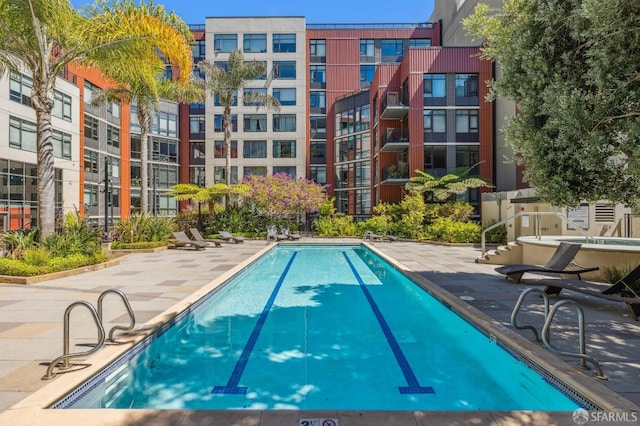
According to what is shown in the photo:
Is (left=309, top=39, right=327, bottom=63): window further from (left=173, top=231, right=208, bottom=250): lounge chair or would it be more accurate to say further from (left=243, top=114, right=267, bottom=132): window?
(left=173, top=231, right=208, bottom=250): lounge chair

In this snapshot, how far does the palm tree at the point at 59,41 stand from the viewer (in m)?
11.6

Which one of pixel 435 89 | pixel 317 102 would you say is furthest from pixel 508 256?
pixel 317 102

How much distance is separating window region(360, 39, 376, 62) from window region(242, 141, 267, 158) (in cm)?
1422

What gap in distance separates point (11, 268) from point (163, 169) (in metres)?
32.5

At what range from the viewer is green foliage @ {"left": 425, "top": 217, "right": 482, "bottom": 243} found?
2195 cm

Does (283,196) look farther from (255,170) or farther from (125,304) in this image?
(125,304)

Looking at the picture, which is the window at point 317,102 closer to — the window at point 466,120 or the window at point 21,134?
the window at point 466,120

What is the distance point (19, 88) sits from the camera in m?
25.8

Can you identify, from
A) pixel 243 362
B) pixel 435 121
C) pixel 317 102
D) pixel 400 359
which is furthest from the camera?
pixel 317 102

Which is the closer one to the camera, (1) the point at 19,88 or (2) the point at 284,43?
(1) the point at 19,88

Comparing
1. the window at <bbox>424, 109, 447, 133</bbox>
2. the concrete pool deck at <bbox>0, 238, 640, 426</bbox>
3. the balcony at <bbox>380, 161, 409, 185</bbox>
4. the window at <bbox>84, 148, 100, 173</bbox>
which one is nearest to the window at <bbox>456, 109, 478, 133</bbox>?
the window at <bbox>424, 109, 447, 133</bbox>

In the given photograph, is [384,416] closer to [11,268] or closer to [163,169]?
[11,268]

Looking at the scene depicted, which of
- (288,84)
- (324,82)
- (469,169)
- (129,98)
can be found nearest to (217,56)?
(288,84)

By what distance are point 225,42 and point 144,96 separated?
21.9 metres
